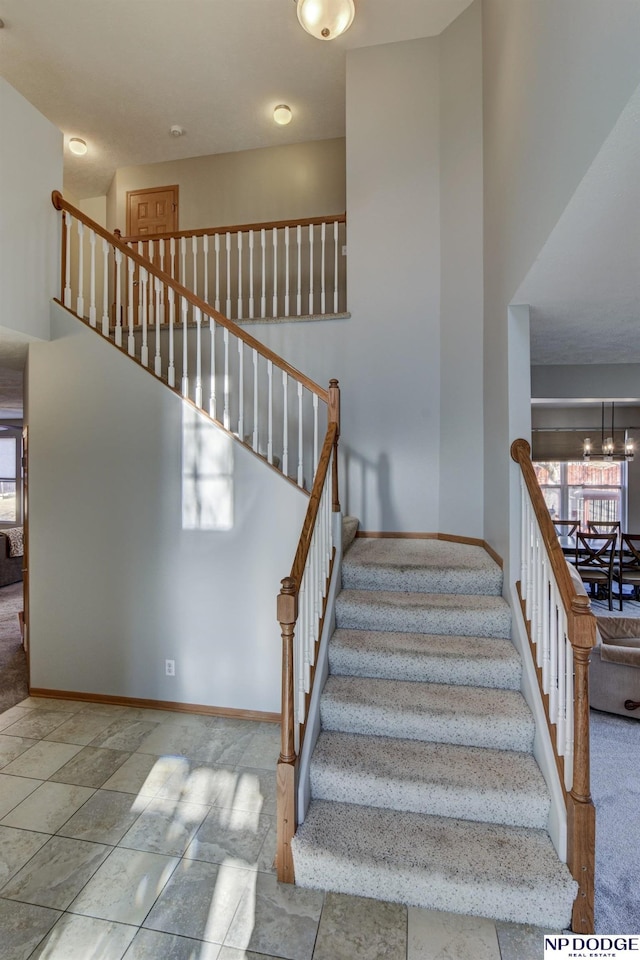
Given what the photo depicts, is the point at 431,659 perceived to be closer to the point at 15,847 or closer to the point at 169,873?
the point at 169,873

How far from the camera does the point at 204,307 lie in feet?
10.4

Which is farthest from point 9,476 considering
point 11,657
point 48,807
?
point 48,807

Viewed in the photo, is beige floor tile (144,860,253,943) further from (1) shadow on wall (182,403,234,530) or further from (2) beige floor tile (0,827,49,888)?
(1) shadow on wall (182,403,234,530)

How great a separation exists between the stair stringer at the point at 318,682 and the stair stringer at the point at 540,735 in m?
1.02

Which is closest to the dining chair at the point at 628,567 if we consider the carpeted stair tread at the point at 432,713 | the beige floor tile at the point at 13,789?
the carpeted stair tread at the point at 432,713

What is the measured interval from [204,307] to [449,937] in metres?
3.42

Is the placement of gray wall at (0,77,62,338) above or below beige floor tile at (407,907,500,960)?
above

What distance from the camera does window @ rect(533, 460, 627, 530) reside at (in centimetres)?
867

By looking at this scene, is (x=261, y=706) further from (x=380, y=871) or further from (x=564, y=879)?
(x=564, y=879)

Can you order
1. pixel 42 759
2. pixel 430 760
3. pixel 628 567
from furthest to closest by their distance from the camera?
pixel 628 567 → pixel 42 759 → pixel 430 760

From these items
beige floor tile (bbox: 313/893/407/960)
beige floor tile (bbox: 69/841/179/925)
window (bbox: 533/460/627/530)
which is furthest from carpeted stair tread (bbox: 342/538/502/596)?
window (bbox: 533/460/627/530)

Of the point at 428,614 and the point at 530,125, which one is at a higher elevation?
the point at 530,125

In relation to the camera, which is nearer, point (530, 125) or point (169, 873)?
point (169, 873)

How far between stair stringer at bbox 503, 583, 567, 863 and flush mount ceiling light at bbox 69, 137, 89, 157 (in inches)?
251
